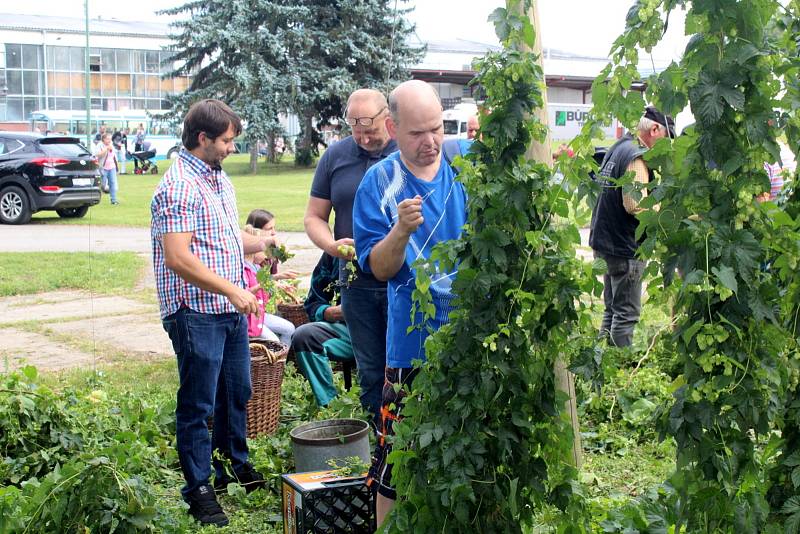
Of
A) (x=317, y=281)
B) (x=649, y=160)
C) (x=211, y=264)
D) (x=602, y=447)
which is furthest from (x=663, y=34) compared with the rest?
(x=317, y=281)

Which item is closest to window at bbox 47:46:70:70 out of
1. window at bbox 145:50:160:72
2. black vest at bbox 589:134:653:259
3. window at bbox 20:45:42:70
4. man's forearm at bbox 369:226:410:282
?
window at bbox 20:45:42:70

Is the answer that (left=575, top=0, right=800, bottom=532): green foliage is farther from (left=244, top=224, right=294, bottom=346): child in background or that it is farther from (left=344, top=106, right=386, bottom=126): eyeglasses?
(left=244, top=224, right=294, bottom=346): child in background

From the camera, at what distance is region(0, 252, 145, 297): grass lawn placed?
10.7 metres

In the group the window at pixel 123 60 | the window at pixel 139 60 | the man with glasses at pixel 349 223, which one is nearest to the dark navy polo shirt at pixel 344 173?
the man with glasses at pixel 349 223

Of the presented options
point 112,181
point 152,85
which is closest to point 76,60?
point 152,85

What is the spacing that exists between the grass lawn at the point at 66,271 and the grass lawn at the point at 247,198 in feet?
4.22

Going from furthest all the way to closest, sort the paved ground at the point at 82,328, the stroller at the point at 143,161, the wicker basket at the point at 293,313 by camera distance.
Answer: the stroller at the point at 143,161 < the paved ground at the point at 82,328 < the wicker basket at the point at 293,313

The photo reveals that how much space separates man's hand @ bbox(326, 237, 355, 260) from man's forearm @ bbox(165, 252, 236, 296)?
83cm

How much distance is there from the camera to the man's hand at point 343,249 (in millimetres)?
4613

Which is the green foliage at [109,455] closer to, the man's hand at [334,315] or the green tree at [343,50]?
the man's hand at [334,315]

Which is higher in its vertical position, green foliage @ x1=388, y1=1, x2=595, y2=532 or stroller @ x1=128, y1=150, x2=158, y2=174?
green foliage @ x1=388, y1=1, x2=595, y2=532

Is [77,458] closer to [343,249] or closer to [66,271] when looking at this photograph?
[343,249]

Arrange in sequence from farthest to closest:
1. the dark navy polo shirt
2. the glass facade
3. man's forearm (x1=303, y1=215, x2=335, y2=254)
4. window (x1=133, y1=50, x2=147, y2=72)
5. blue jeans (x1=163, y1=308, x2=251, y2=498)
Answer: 1. window (x1=133, y1=50, x2=147, y2=72)
2. the glass facade
3. man's forearm (x1=303, y1=215, x2=335, y2=254)
4. the dark navy polo shirt
5. blue jeans (x1=163, y1=308, x2=251, y2=498)

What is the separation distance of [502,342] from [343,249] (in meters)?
2.23
